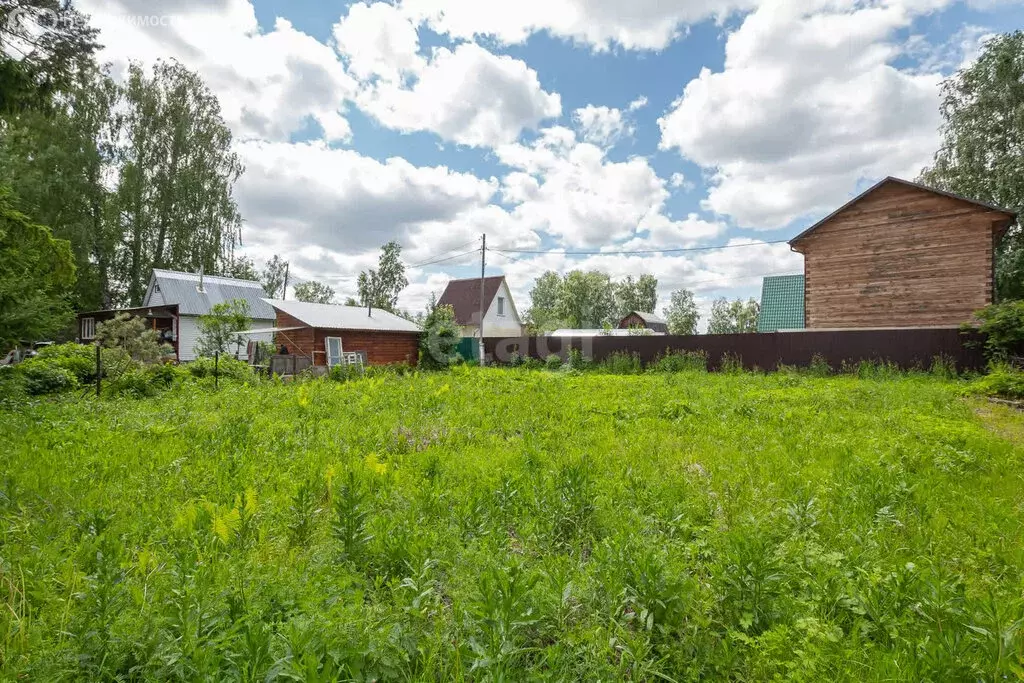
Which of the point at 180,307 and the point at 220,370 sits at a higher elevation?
the point at 180,307

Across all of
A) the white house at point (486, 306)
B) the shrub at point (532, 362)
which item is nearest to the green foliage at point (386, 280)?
the white house at point (486, 306)

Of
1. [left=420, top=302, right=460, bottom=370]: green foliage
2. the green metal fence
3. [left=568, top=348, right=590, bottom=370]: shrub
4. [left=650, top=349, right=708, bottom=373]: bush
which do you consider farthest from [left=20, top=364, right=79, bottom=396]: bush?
[left=650, top=349, right=708, bottom=373]: bush

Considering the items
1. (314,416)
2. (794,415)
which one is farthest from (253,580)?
(794,415)

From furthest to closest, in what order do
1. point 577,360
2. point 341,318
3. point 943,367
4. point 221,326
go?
1. point 341,318
2. point 577,360
3. point 221,326
4. point 943,367

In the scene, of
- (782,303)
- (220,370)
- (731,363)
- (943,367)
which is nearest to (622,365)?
(731,363)

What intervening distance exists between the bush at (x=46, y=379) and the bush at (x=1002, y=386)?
764 inches

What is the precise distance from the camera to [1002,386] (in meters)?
9.06

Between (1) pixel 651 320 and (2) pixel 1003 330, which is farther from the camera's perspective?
(1) pixel 651 320

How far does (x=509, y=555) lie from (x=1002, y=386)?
11.7 meters

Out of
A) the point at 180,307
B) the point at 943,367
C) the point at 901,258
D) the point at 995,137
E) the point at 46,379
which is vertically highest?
the point at 995,137

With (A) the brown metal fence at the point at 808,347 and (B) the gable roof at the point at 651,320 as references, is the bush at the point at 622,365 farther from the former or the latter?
(B) the gable roof at the point at 651,320

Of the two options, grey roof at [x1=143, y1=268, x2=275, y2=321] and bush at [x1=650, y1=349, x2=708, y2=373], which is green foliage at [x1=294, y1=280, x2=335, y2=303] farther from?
bush at [x1=650, y1=349, x2=708, y2=373]

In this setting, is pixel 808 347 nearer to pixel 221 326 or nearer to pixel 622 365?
pixel 622 365

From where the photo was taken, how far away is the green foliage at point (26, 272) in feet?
19.7
